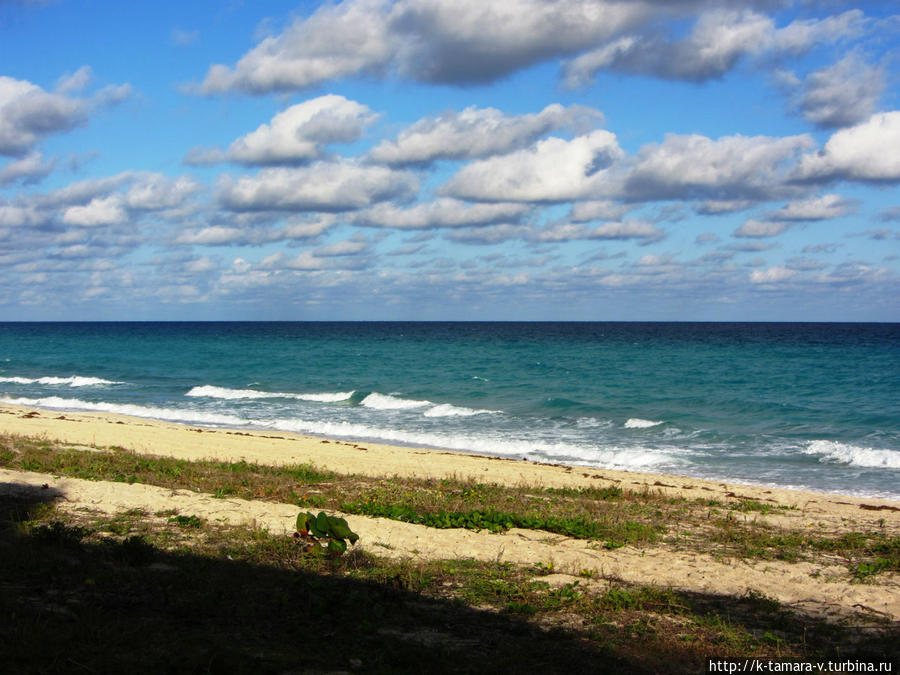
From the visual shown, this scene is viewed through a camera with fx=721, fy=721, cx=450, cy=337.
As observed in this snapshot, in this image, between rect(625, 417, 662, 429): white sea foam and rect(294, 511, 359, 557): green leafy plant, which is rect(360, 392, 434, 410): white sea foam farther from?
rect(294, 511, 359, 557): green leafy plant

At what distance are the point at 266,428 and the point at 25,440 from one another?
37.9 ft

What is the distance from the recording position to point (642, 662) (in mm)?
5574

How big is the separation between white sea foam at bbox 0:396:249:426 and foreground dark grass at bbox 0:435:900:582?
13.8 meters

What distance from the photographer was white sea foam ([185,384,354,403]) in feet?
121

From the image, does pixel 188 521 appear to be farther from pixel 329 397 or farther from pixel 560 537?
pixel 329 397

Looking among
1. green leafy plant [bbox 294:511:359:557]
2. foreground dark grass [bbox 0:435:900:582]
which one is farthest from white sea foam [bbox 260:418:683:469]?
green leafy plant [bbox 294:511:359:557]

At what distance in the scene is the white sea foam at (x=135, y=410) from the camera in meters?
29.6

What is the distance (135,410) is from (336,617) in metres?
29.3

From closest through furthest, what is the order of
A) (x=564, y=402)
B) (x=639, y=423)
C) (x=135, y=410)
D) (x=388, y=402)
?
1. (x=639, y=423)
2. (x=135, y=410)
3. (x=564, y=402)
4. (x=388, y=402)

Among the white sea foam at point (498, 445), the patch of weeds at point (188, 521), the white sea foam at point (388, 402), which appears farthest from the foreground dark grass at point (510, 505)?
the white sea foam at point (388, 402)

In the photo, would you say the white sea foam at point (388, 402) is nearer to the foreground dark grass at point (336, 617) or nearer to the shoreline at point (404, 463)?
the shoreline at point (404, 463)

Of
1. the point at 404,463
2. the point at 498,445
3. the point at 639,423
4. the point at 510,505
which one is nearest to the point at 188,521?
the point at 510,505

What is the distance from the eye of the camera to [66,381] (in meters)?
44.9

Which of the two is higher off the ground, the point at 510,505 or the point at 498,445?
the point at 510,505
